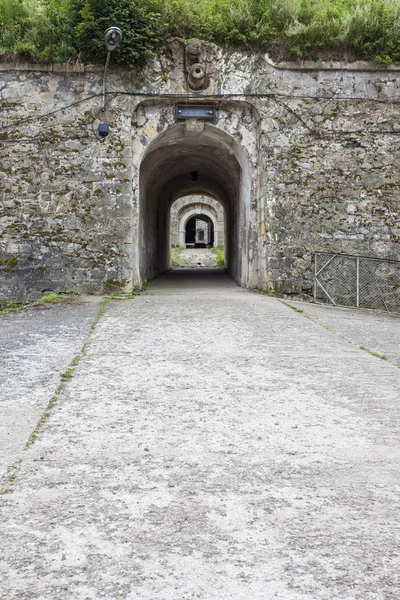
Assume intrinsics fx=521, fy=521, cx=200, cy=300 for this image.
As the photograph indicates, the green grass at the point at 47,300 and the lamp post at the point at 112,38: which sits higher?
the lamp post at the point at 112,38

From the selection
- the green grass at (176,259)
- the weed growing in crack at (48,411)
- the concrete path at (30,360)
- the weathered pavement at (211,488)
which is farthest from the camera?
the green grass at (176,259)

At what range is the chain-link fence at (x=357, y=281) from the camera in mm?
9625

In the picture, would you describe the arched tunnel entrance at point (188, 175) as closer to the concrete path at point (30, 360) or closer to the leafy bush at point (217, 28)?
the leafy bush at point (217, 28)

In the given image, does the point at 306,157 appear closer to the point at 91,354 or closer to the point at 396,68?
the point at 396,68

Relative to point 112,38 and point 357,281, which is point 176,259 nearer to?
point 357,281

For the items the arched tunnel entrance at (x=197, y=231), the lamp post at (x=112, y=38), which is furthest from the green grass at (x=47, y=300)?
the arched tunnel entrance at (x=197, y=231)

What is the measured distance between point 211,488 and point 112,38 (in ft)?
27.1

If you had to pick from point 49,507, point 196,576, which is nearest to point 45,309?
point 49,507

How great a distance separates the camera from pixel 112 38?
8.46 m

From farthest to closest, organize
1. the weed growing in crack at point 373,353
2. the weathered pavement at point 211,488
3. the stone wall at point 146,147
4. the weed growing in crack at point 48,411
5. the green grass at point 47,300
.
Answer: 1. the stone wall at point 146,147
2. the green grass at point 47,300
3. the weed growing in crack at point 373,353
4. the weed growing in crack at point 48,411
5. the weathered pavement at point 211,488

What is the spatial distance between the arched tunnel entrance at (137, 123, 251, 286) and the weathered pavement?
6978mm

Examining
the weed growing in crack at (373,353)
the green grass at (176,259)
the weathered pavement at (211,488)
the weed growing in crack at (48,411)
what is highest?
the green grass at (176,259)

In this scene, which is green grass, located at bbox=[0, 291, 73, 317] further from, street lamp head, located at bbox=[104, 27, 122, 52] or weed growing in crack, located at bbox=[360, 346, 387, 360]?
weed growing in crack, located at bbox=[360, 346, 387, 360]

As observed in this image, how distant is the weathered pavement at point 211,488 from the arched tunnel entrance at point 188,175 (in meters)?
6.98
